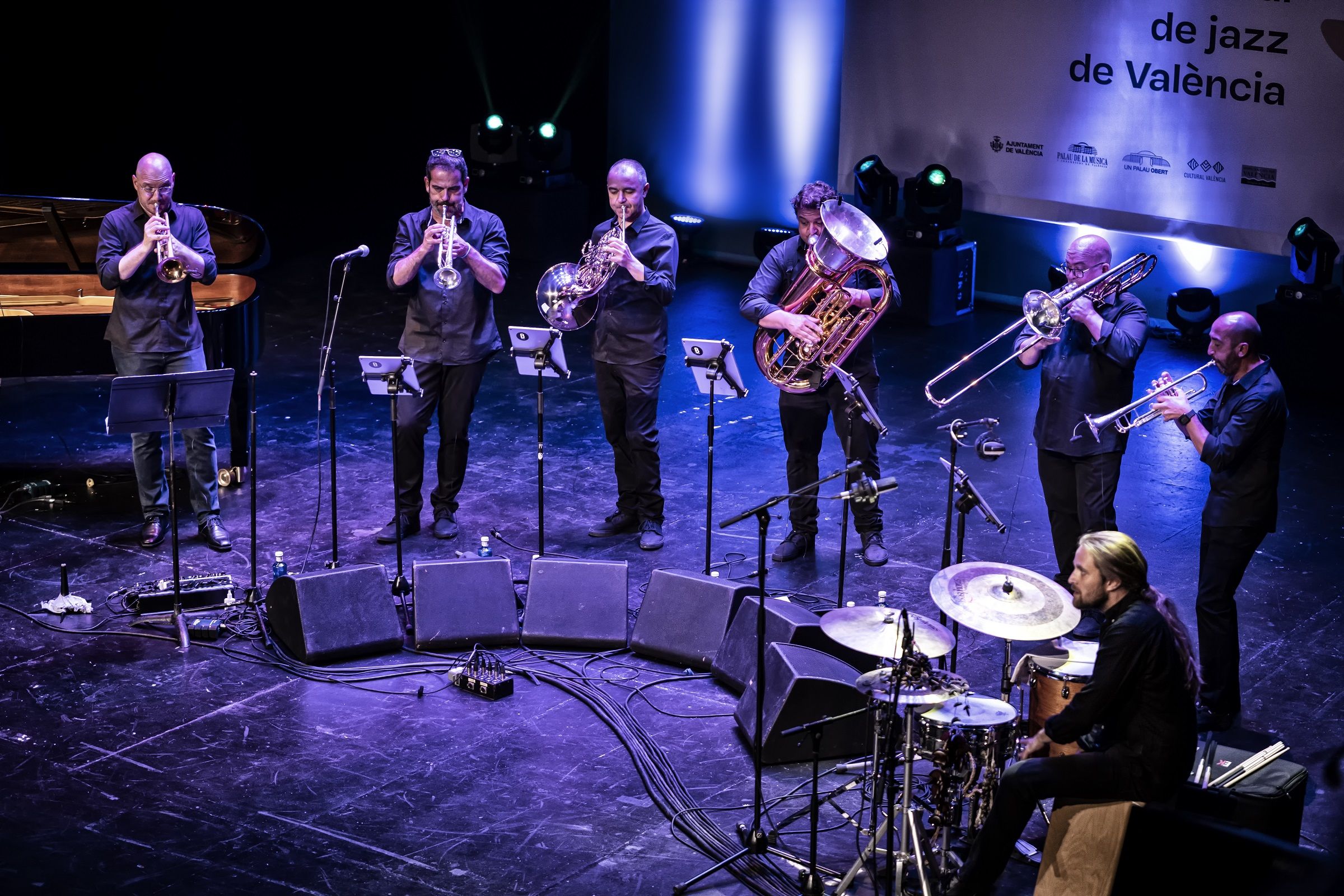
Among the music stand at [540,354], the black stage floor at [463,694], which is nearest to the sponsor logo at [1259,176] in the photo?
the black stage floor at [463,694]

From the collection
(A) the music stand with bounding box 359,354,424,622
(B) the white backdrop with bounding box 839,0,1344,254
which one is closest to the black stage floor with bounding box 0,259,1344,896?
(A) the music stand with bounding box 359,354,424,622

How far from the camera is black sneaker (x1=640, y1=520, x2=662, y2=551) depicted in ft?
26.7

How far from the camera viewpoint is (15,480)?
29.7ft

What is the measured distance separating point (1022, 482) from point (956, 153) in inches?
213

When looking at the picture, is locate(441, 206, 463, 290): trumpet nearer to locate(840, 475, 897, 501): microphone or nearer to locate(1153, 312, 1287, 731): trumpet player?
locate(840, 475, 897, 501): microphone

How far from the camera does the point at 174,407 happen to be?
7250 mm

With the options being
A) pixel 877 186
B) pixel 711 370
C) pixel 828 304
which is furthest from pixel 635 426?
pixel 877 186

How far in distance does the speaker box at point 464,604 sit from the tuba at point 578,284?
1.38 metres

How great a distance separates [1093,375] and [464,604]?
3.16 metres

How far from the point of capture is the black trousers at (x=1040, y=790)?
4.74 metres

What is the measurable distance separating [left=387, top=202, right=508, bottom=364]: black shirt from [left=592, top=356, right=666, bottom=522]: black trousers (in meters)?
0.69

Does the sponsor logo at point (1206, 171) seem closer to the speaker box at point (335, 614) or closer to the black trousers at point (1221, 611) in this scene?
the black trousers at point (1221, 611)

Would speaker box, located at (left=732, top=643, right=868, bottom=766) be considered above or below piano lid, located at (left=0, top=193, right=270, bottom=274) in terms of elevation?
below

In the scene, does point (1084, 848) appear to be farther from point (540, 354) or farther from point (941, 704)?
point (540, 354)
